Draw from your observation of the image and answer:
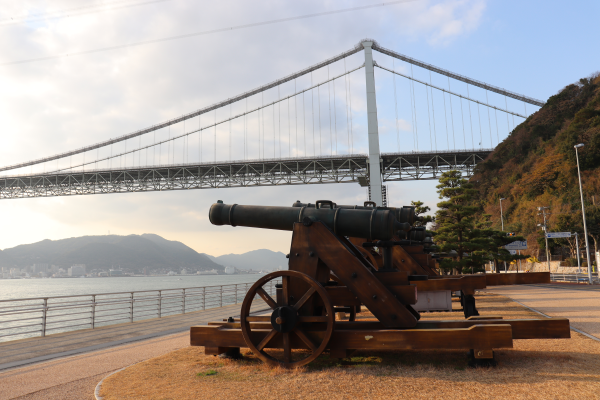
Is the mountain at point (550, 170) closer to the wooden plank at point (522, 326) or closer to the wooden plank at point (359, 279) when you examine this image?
the wooden plank at point (522, 326)

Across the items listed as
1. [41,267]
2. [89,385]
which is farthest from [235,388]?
[41,267]

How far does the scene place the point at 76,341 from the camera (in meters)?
7.88

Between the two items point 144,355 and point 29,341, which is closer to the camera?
point 144,355

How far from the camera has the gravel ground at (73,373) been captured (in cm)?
408

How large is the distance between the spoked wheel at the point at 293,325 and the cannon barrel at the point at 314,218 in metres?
0.69

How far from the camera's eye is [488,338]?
4105 millimetres

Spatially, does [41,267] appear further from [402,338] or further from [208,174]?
[402,338]

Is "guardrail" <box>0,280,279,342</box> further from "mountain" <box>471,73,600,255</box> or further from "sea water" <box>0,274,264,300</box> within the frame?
"mountain" <box>471,73,600,255</box>

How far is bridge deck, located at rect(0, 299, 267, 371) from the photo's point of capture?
6.32m

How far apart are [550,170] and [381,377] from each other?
4069cm

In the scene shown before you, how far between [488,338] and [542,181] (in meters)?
40.3

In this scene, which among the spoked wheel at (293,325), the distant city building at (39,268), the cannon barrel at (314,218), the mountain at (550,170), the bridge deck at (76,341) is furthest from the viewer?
the distant city building at (39,268)

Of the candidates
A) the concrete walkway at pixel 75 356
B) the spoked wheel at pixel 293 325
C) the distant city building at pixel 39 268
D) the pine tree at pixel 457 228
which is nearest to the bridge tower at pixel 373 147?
the pine tree at pixel 457 228

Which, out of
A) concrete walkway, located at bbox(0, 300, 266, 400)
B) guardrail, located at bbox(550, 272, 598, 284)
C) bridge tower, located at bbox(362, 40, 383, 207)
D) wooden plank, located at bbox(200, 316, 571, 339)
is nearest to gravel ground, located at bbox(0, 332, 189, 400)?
concrete walkway, located at bbox(0, 300, 266, 400)
